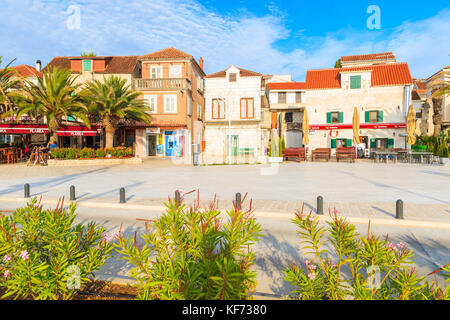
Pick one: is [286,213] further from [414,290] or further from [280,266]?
[414,290]

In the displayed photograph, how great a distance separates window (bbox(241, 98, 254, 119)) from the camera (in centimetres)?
3170

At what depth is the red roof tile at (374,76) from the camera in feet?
105

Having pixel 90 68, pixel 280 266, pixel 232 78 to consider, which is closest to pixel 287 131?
pixel 232 78

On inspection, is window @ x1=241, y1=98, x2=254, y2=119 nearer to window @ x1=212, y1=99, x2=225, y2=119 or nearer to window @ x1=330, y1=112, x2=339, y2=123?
window @ x1=212, y1=99, x2=225, y2=119

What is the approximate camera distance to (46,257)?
264 cm

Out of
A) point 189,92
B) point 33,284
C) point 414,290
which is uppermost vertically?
point 189,92

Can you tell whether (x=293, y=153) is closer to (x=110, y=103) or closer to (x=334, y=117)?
(x=334, y=117)

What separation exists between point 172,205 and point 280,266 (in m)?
2.21

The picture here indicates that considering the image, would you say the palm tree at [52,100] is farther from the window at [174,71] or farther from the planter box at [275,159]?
the planter box at [275,159]

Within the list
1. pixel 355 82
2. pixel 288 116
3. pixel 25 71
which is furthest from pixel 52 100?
pixel 288 116

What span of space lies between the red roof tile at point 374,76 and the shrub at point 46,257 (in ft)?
116

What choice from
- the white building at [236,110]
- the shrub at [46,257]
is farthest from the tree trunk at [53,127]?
the shrub at [46,257]

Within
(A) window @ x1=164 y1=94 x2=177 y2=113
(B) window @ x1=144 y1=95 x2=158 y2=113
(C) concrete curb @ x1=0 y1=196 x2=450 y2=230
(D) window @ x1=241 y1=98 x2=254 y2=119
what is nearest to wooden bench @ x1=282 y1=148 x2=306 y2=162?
(D) window @ x1=241 y1=98 x2=254 y2=119

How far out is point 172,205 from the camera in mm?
2623
